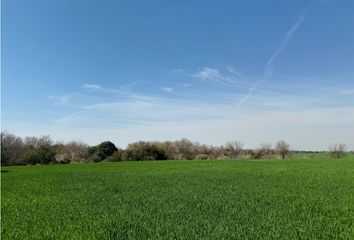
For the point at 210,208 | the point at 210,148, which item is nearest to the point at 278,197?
the point at 210,208

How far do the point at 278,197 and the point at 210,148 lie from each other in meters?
88.6

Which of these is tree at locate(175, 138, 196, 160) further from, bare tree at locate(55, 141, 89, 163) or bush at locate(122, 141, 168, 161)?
bare tree at locate(55, 141, 89, 163)

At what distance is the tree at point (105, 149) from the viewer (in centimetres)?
8494

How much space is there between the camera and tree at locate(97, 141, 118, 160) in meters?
84.9

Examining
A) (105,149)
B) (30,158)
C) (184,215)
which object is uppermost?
(105,149)

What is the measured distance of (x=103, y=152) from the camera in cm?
8538

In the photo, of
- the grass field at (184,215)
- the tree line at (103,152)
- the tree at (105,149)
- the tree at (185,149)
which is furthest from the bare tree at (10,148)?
the grass field at (184,215)

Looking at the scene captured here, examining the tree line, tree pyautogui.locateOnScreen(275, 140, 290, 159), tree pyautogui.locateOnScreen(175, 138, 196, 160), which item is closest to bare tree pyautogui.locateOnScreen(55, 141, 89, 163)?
the tree line

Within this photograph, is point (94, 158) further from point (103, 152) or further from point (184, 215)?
point (184, 215)

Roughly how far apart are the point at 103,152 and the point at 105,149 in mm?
861

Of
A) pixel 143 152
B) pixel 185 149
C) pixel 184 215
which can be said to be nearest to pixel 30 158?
pixel 143 152

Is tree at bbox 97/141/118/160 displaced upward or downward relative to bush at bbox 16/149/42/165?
upward

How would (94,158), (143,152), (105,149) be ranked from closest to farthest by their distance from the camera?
1. (94,158)
2. (143,152)
3. (105,149)

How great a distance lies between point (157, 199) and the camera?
15172mm
